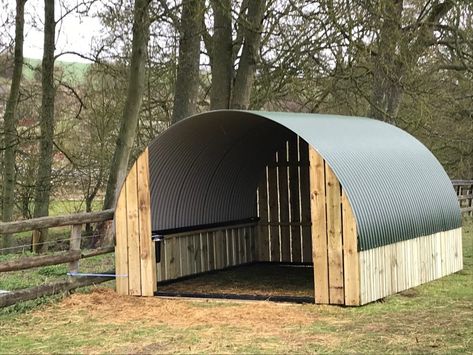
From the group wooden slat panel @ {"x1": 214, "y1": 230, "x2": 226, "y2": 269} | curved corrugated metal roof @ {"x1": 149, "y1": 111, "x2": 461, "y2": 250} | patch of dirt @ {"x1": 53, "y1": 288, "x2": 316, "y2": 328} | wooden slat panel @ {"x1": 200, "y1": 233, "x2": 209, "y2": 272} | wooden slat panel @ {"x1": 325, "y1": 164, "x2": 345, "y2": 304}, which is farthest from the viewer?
wooden slat panel @ {"x1": 214, "y1": 230, "x2": 226, "y2": 269}

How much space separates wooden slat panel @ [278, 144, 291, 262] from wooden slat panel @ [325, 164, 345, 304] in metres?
4.84

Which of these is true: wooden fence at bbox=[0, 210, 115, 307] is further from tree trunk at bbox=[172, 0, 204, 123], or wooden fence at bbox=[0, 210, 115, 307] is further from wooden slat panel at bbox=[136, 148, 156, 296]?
tree trunk at bbox=[172, 0, 204, 123]

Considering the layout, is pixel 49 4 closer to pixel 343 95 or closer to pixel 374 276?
pixel 343 95

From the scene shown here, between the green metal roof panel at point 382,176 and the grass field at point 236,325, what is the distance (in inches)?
38.0

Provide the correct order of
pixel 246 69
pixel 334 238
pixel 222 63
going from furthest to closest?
pixel 222 63
pixel 246 69
pixel 334 238

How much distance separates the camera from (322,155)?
9.48 metres

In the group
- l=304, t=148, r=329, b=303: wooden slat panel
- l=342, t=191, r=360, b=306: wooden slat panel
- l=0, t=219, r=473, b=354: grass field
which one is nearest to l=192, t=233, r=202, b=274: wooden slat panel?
l=0, t=219, r=473, b=354: grass field

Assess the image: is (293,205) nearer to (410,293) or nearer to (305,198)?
(305,198)

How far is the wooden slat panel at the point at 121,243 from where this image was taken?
34.9ft

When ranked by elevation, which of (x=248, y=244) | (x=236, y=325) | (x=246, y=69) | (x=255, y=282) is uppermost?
(x=246, y=69)

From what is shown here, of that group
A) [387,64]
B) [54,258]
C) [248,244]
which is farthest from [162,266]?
[387,64]

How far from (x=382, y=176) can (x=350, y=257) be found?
5.34 feet

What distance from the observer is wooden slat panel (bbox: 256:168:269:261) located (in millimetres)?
14398

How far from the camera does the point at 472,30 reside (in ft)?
59.0
